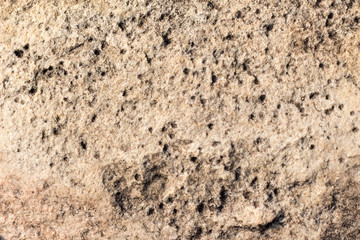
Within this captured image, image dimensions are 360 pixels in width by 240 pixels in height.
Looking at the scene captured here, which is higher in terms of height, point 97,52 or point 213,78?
point 97,52

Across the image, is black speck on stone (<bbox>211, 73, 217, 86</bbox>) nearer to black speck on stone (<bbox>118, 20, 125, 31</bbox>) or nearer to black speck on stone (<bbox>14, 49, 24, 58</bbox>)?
black speck on stone (<bbox>118, 20, 125, 31</bbox>)

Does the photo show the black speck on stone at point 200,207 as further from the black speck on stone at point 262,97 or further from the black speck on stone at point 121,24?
the black speck on stone at point 121,24

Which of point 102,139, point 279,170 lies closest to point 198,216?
point 279,170

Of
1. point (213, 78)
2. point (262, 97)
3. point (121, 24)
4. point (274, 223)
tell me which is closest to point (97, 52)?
point (121, 24)

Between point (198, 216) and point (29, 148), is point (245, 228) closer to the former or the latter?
point (198, 216)

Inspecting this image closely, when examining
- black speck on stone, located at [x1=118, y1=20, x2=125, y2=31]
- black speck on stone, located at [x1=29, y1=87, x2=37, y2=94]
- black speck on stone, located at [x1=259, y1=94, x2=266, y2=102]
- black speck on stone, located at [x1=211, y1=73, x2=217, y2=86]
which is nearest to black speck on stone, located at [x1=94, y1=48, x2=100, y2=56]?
black speck on stone, located at [x1=118, y1=20, x2=125, y2=31]

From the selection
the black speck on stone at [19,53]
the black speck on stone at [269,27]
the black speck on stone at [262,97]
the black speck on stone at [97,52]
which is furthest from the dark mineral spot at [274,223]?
Result: the black speck on stone at [19,53]

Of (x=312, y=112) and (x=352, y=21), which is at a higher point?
(x=352, y=21)

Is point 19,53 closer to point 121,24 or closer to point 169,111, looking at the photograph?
point 121,24
